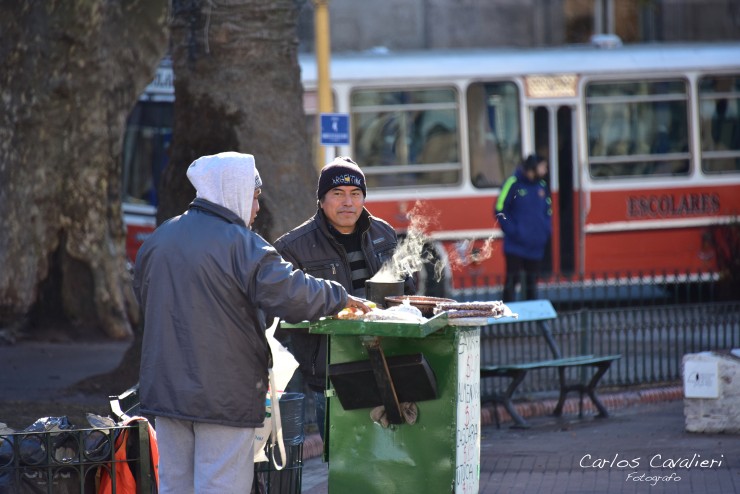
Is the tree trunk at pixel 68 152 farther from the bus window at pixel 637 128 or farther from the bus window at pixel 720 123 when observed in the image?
the bus window at pixel 720 123

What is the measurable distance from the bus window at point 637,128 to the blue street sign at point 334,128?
16.0 feet

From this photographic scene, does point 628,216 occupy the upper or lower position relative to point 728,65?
lower

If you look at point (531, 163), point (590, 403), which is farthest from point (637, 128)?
point (590, 403)

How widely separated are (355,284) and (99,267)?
709 centimetres

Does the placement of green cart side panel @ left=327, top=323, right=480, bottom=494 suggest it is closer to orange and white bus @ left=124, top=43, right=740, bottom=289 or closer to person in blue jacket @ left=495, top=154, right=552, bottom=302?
person in blue jacket @ left=495, top=154, right=552, bottom=302

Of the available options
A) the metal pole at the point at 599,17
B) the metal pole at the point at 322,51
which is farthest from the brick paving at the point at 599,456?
the metal pole at the point at 599,17

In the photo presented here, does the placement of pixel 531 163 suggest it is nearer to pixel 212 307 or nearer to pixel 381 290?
pixel 381 290

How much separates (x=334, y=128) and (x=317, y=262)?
268 inches

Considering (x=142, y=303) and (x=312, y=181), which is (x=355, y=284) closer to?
(x=142, y=303)

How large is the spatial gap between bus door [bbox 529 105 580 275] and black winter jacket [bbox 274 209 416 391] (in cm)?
1046

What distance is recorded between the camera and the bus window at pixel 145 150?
53.1 ft

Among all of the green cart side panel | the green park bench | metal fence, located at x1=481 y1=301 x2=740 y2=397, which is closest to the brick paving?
the green park bench

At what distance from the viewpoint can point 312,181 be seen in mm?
9664

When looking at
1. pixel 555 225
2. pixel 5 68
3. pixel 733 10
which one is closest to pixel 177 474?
pixel 5 68
